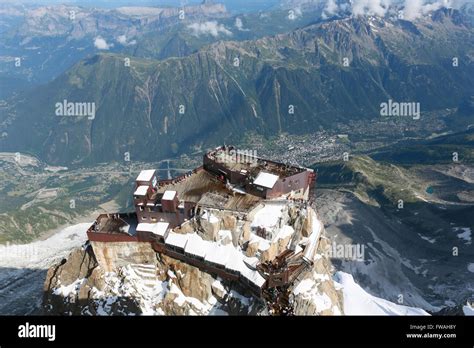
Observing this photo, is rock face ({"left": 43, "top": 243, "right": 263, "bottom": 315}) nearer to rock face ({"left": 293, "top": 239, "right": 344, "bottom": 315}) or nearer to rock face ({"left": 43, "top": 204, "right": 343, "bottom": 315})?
rock face ({"left": 43, "top": 204, "right": 343, "bottom": 315})

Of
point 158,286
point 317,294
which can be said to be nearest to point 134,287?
point 158,286

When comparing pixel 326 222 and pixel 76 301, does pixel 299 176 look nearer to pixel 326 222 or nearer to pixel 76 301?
pixel 76 301

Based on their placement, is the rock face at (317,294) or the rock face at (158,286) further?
the rock face at (317,294)

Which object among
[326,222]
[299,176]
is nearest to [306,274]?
[299,176]

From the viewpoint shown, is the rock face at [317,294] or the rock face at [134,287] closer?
the rock face at [134,287]

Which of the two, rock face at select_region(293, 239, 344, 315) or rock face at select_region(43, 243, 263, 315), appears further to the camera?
rock face at select_region(293, 239, 344, 315)

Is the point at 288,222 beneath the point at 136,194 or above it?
beneath

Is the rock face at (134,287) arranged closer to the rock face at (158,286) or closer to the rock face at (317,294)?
the rock face at (158,286)

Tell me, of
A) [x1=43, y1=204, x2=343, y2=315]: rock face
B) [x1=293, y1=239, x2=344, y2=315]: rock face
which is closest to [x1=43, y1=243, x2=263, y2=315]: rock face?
[x1=43, y1=204, x2=343, y2=315]: rock face

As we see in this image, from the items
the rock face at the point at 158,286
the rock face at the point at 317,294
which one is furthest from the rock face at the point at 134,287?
the rock face at the point at 317,294

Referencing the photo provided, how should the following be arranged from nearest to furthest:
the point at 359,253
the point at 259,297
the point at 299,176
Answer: the point at 259,297, the point at 299,176, the point at 359,253

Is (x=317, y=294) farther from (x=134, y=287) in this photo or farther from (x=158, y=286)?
(x=134, y=287)
